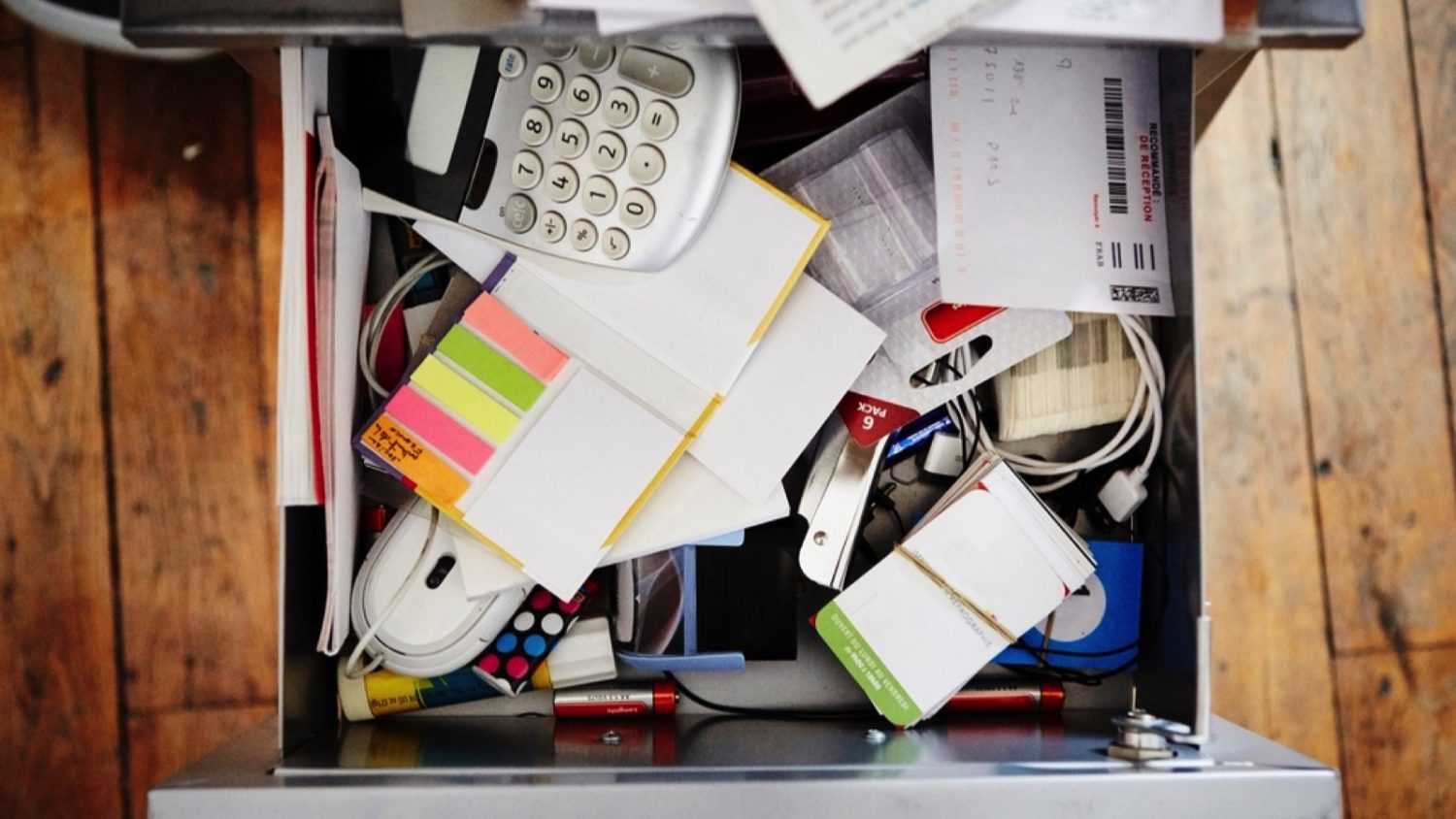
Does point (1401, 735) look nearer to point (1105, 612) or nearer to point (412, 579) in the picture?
point (1105, 612)

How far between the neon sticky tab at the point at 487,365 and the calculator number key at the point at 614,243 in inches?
3.6

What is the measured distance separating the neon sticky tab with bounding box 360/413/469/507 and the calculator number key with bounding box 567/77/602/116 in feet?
0.70

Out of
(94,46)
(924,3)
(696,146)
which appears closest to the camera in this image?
(924,3)

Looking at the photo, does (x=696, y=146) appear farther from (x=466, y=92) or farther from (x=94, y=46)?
(x=94, y=46)

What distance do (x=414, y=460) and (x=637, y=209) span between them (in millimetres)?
200

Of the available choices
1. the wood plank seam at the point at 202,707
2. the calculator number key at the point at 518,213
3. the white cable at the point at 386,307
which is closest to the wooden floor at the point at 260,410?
the wood plank seam at the point at 202,707

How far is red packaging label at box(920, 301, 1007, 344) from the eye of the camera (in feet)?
2.36

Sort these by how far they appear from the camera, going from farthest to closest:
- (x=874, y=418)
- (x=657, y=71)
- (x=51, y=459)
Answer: (x=51, y=459)
(x=874, y=418)
(x=657, y=71)

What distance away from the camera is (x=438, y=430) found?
0.68 meters

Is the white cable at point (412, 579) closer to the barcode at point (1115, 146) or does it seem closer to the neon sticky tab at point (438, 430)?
the neon sticky tab at point (438, 430)

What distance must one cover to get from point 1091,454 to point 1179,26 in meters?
0.32

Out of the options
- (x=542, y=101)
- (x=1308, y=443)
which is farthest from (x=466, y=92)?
(x=1308, y=443)

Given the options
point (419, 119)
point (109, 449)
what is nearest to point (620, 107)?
point (419, 119)

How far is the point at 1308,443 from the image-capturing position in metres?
1.08
